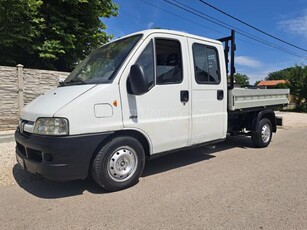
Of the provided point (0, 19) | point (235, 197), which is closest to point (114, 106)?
point (235, 197)

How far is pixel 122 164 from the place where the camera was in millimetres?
4211

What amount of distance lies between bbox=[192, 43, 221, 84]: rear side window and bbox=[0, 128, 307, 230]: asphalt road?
1.69 m

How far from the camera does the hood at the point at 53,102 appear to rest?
3.76 m

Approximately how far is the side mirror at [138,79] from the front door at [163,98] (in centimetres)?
17

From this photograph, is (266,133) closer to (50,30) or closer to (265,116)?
(265,116)

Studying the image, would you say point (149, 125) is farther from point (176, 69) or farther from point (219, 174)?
point (219, 174)

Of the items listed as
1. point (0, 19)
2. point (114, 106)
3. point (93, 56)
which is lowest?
point (114, 106)

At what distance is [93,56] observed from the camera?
5102mm

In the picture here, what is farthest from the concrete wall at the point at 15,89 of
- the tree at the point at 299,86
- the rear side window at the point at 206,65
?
the tree at the point at 299,86

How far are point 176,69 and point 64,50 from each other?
6.41m

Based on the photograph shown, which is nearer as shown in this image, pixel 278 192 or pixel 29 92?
pixel 278 192

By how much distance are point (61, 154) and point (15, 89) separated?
5675 mm

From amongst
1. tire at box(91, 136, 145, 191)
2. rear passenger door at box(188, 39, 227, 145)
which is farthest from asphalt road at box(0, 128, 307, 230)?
rear passenger door at box(188, 39, 227, 145)

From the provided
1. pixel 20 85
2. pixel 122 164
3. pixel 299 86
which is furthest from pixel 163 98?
pixel 299 86
